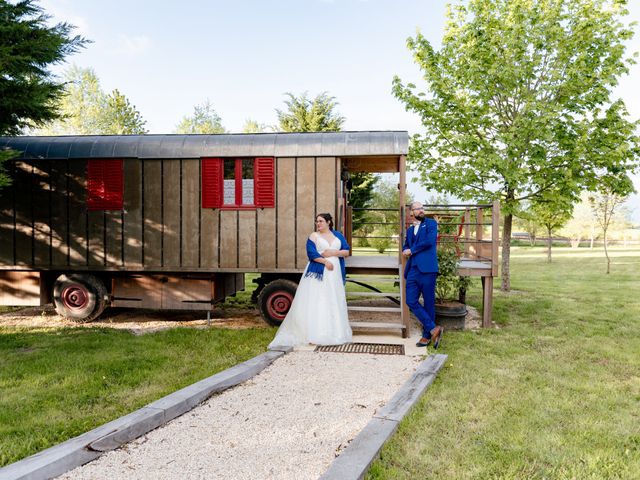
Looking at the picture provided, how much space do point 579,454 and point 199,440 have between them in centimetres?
281

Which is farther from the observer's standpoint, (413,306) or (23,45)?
(413,306)

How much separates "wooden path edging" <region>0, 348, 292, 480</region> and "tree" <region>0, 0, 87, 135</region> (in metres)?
4.66

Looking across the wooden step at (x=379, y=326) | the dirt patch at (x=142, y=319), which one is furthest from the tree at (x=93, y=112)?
the wooden step at (x=379, y=326)

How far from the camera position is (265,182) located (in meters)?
7.82

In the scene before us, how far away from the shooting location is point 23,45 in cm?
598

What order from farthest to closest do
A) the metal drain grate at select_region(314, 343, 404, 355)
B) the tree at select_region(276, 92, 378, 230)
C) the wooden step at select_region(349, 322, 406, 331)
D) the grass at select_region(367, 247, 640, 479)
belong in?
the tree at select_region(276, 92, 378, 230) < the wooden step at select_region(349, 322, 406, 331) < the metal drain grate at select_region(314, 343, 404, 355) < the grass at select_region(367, 247, 640, 479)

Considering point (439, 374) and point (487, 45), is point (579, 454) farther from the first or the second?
point (487, 45)

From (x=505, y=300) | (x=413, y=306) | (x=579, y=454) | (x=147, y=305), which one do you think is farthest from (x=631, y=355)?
(x=147, y=305)

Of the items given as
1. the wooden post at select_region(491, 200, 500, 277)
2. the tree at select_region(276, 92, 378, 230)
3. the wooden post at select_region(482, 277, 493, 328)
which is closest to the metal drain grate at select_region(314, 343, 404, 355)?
the wooden post at select_region(482, 277, 493, 328)

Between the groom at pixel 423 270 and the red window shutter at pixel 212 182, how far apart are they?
3.30 meters

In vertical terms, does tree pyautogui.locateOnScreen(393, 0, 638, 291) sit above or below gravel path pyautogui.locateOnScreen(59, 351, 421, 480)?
above

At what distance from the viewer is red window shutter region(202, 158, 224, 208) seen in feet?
26.0

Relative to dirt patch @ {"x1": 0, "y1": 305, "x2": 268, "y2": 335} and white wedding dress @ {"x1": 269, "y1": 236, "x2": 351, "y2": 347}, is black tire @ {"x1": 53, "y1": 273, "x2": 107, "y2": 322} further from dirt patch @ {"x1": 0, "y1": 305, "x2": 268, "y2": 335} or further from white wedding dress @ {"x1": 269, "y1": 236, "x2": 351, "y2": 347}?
white wedding dress @ {"x1": 269, "y1": 236, "x2": 351, "y2": 347}

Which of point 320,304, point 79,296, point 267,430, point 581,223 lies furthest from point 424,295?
point 581,223
